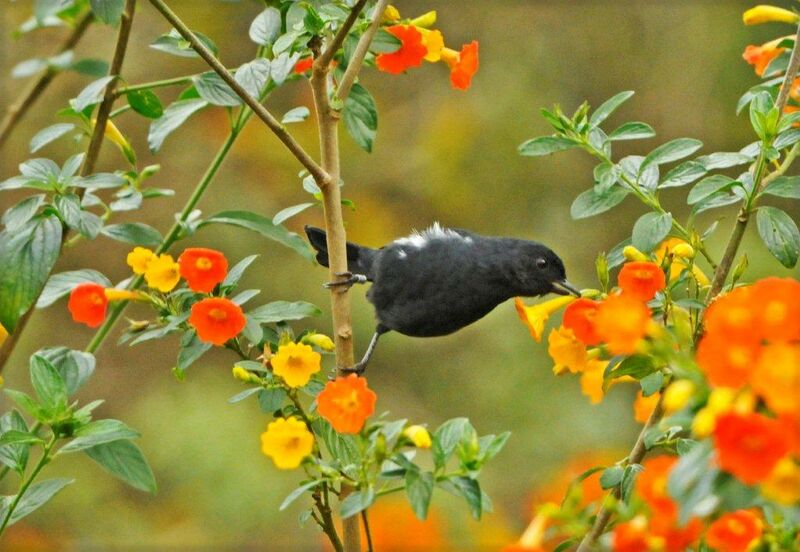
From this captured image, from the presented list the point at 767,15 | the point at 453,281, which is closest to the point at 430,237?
the point at 453,281

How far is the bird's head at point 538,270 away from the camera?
319cm

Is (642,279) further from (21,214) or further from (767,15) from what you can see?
(21,214)

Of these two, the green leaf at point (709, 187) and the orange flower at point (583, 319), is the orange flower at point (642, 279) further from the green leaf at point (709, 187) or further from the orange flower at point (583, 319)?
the green leaf at point (709, 187)

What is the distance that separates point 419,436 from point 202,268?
1.86 feet

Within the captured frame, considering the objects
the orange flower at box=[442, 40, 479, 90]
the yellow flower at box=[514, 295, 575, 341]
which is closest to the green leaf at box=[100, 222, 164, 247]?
the orange flower at box=[442, 40, 479, 90]

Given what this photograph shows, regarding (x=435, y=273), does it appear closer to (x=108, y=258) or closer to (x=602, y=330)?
(x=602, y=330)

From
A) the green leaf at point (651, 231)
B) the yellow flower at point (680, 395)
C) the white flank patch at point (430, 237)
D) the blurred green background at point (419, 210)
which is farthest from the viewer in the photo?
the blurred green background at point (419, 210)

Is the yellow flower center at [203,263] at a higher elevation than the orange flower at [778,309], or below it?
below

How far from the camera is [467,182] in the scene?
19.6ft

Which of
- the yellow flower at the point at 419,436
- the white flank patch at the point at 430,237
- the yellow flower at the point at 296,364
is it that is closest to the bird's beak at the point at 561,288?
the white flank patch at the point at 430,237

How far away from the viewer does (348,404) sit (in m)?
1.64

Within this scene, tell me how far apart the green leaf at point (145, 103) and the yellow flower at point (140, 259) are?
351mm

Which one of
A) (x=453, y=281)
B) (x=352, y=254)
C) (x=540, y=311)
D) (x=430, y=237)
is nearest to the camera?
(x=540, y=311)

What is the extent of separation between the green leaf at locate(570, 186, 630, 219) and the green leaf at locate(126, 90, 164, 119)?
905 mm
